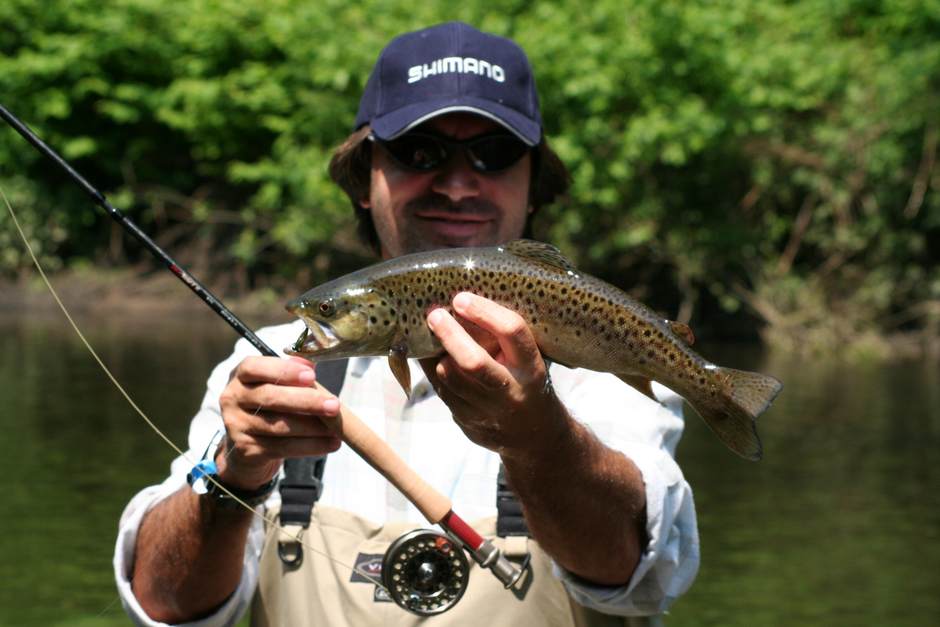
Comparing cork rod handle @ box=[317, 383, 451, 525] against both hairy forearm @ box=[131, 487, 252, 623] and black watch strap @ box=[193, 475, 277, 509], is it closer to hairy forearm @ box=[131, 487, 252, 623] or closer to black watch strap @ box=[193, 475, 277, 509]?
black watch strap @ box=[193, 475, 277, 509]

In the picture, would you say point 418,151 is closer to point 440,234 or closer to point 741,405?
point 440,234

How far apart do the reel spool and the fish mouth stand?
2.51ft

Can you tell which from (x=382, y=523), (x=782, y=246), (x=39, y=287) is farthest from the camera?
(x=39, y=287)

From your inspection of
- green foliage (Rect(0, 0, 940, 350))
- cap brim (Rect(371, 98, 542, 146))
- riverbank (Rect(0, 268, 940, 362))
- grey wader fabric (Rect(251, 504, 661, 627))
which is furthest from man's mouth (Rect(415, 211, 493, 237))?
riverbank (Rect(0, 268, 940, 362))

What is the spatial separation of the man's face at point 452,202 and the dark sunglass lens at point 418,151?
0.07ft

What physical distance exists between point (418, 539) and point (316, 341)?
2.80 feet

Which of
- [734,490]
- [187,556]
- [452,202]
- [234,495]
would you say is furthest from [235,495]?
[734,490]

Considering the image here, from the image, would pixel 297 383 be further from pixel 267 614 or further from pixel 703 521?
pixel 703 521

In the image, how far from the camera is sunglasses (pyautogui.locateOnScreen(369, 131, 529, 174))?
3545 millimetres

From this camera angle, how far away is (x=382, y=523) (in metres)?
3.35

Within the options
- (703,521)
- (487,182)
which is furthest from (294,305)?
(703,521)

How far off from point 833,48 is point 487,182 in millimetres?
17447

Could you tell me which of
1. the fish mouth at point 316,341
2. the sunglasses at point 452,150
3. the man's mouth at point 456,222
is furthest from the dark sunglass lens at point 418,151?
the fish mouth at point 316,341

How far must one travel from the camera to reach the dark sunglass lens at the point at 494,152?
3.54m
